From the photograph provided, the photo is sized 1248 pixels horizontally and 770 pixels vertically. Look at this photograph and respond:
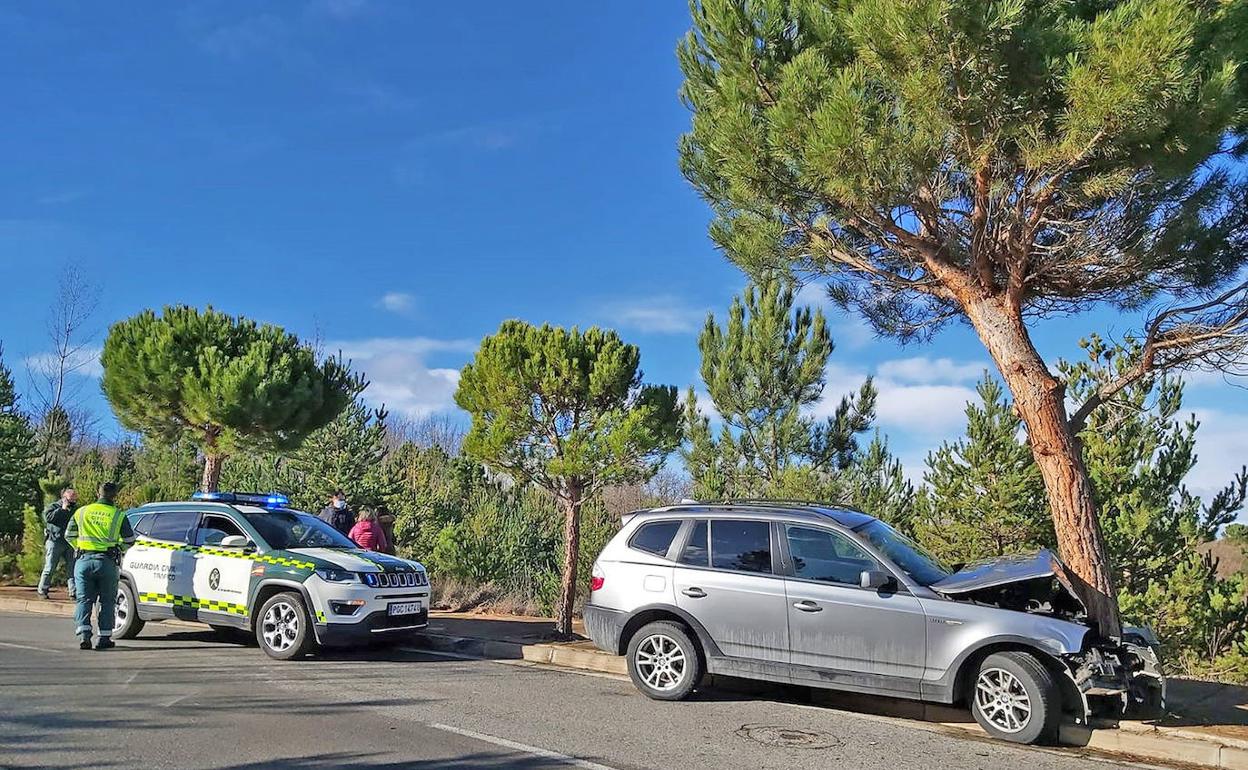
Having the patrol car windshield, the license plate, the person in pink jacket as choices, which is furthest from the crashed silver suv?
the person in pink jacket

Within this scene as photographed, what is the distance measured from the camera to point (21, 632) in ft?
37.6

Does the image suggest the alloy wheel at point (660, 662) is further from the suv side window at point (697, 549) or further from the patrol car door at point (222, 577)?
the patrol car door at point (222, 577)

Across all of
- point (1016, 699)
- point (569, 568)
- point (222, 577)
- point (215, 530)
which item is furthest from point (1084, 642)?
point (215, 530)

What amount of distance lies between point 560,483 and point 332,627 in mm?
3755

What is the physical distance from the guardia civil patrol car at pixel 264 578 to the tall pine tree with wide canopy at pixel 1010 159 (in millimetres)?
5564

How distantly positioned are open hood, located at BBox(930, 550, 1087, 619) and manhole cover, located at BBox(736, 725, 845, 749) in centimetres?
151

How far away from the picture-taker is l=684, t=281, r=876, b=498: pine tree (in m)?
19.9

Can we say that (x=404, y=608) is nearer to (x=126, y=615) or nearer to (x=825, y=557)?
(x=126, y=615)

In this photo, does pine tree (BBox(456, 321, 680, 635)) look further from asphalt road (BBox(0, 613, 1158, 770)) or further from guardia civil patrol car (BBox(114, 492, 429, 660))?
asphalt road (BBox(0, 613, 1158, 770))

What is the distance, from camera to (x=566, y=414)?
12172 mm

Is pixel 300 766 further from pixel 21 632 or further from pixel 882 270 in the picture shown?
pixel 21 632

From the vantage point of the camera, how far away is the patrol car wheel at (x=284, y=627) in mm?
9609

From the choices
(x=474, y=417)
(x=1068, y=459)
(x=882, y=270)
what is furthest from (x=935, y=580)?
(x=474, y=417)

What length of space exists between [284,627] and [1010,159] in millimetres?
8828
